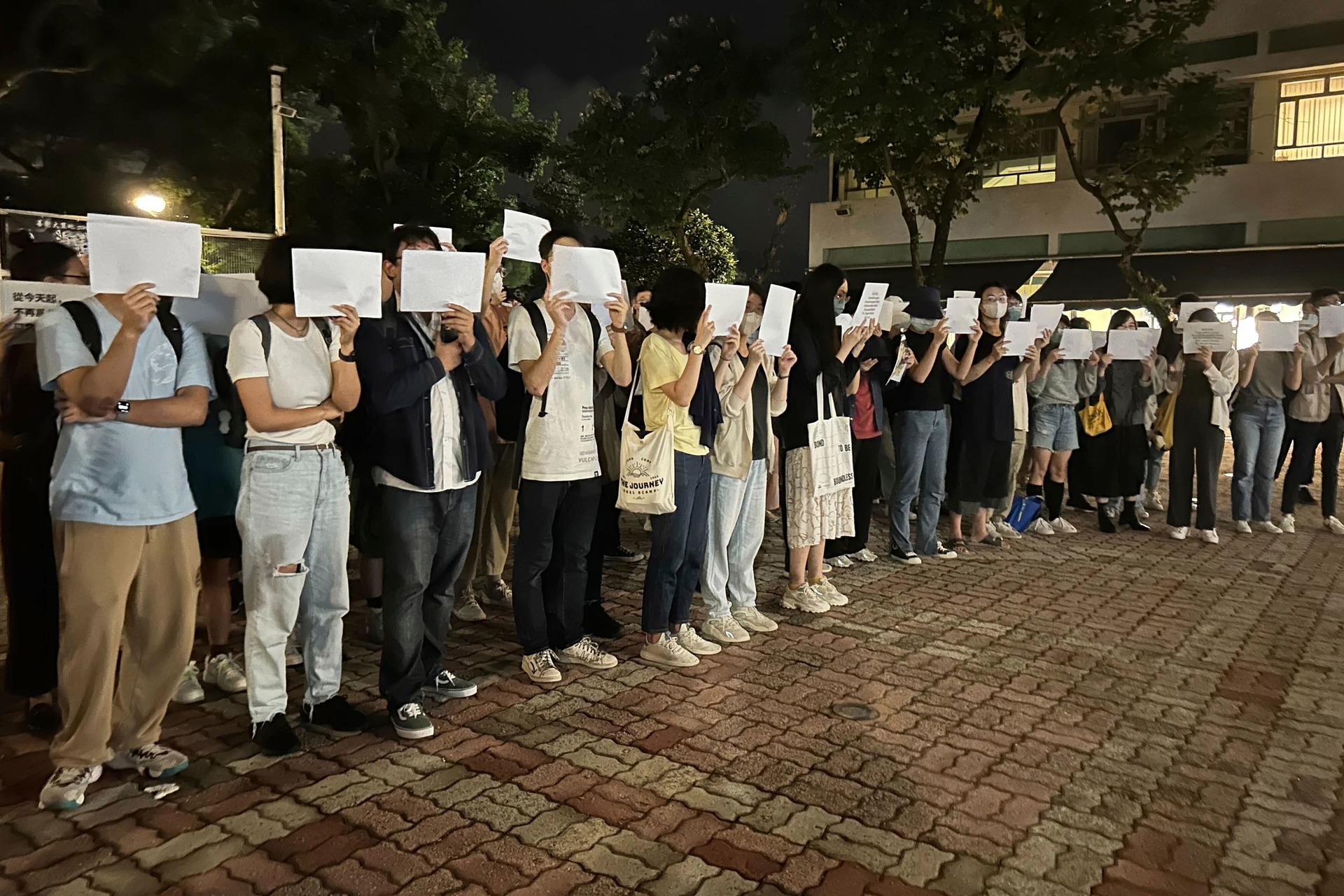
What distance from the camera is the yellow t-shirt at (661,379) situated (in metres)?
4.59

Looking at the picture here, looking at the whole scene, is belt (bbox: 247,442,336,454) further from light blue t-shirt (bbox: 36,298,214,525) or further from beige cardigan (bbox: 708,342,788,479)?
beige cardigan (bbox: 708,342,788,479)

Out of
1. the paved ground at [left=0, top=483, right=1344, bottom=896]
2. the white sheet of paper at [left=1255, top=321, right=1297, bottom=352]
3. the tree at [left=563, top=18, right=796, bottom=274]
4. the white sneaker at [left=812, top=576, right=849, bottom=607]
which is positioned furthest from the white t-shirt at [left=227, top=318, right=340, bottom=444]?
the tree at [left=563, top=18, right=796, bottom=274]

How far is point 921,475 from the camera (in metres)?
7.34

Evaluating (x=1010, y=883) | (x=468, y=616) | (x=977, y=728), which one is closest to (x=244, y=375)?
(x=468, y=616)

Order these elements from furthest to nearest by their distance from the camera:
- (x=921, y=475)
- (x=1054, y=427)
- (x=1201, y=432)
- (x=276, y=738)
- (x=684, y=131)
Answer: (x=684, y=131) → (x=1054, y=427) → (x=1201, y=432) → (x=921, y=475) → (x=276, y=738)

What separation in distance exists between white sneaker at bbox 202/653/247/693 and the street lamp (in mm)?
11878

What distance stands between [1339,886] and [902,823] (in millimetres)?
1403

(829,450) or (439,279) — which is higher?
(439,279)

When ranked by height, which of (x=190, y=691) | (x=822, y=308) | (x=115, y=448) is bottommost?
(x=190, y=691)

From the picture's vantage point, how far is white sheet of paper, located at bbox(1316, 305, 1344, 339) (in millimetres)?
8219

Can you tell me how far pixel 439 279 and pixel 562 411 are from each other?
1024mm

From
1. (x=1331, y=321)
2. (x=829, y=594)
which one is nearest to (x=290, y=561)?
(x=829, y=594)

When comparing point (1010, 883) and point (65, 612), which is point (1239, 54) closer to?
point (1010, 883)

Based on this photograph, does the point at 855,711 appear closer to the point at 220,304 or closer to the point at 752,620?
the point at 752,620
